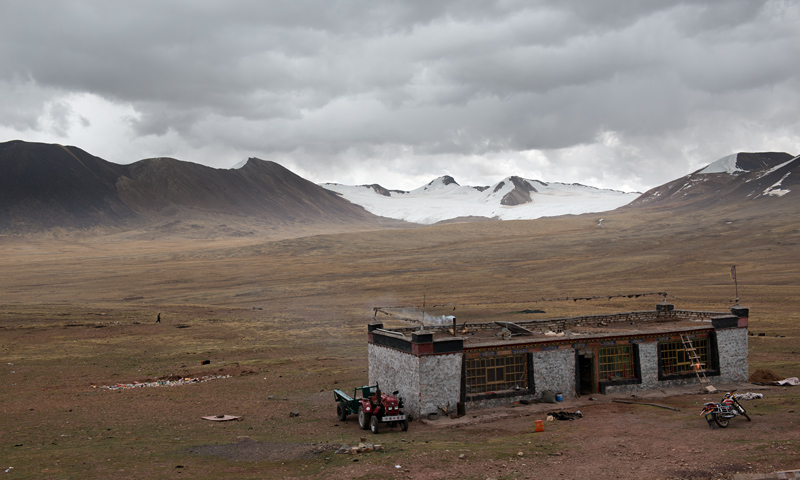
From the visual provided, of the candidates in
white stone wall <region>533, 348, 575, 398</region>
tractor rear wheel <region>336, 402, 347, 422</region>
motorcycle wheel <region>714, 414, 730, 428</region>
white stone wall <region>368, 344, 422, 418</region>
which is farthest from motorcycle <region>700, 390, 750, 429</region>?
tractor rear wheel <region>336, 402, 347, 422</region>

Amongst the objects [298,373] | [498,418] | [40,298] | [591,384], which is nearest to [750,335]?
[591,384]

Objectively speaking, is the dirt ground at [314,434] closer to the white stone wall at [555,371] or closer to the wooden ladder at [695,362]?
the wooden ladder at [695,362]

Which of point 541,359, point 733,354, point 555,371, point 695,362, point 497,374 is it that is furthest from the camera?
point 733,354

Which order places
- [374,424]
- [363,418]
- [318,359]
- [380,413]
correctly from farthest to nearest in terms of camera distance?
[318,359] → [363,418] → [380,413] → [374,424]

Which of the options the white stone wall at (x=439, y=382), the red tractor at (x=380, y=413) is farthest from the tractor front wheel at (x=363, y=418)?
the white stone wall at (x=439, y=382)

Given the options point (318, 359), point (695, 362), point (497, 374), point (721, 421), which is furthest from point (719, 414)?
point (318, 359)

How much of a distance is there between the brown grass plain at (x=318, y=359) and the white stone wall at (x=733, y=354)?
2750mm

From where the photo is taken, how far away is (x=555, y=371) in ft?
90.9

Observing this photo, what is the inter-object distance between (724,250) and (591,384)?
94.5m

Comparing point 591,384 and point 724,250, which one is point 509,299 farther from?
point 724,250

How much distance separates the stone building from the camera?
25562mm

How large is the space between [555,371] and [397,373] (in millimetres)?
6964

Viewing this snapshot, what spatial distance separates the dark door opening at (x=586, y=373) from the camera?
28344 mm

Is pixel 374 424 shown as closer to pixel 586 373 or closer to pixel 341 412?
pixel 341 412
